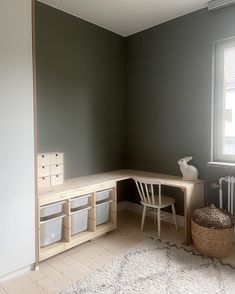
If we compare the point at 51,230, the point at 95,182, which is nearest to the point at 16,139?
the point at 51,230

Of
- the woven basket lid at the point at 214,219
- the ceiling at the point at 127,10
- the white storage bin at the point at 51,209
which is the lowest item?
the woven basket lid at the point at 214,219

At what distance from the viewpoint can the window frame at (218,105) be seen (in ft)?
9.20

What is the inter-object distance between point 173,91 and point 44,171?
1928mm

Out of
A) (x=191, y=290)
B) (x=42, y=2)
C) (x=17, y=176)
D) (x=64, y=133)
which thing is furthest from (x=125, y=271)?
(x=42, y=2)

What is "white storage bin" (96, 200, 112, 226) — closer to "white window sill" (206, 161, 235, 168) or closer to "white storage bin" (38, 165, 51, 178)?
"white storage bin" (38, 165, 51, 178)

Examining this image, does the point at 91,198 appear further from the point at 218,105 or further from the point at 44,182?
the point at 218,105

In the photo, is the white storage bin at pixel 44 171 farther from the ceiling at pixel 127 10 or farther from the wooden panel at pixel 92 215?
the ceiling at pixel 127 10

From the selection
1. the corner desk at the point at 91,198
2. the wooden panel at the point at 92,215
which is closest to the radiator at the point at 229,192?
the corner desk at the point at 91,198

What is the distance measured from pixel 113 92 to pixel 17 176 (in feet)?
6.68

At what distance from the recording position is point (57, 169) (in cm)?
273

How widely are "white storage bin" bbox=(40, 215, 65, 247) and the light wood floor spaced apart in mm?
181

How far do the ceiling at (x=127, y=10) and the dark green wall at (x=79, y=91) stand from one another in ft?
0.45

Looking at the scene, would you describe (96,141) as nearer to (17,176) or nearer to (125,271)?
(17,176)

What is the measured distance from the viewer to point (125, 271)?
7.04 feet
